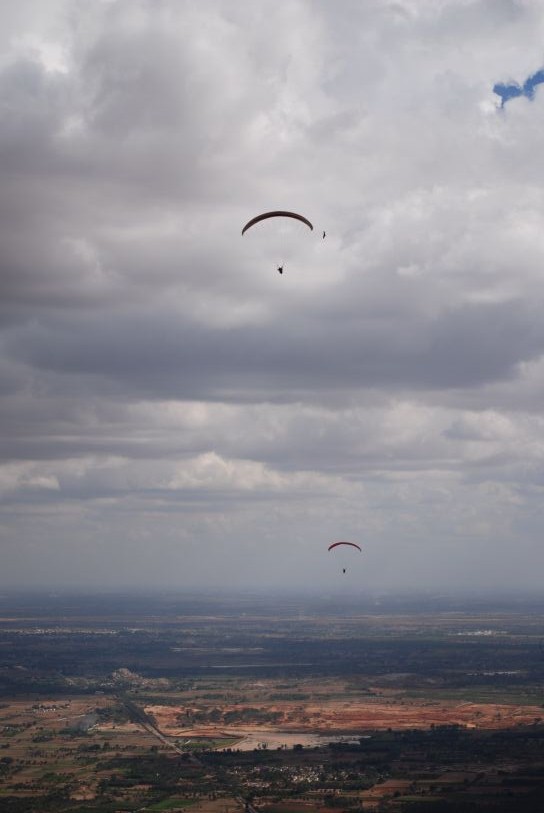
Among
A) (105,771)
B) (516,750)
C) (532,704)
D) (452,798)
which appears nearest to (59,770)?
(105,771)

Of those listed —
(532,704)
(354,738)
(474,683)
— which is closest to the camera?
(354,738)

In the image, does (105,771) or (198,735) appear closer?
(105,771)

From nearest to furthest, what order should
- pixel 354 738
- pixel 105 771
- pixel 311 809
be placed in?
pixel 311 809 → pixel 105 771 → pixel 354 738

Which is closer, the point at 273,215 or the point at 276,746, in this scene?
the point at 273,215

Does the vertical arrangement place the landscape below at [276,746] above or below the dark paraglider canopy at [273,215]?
below

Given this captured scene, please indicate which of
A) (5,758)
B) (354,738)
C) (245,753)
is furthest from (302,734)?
(5,758)

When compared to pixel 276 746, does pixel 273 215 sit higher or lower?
higher

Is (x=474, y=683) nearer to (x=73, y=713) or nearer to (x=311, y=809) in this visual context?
(x=73, y=713)

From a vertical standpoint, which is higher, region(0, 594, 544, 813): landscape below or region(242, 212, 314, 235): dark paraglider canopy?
region(242, 212, 314, 235): dark paraglider canopy

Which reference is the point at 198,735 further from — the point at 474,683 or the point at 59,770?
the point at 474,683
